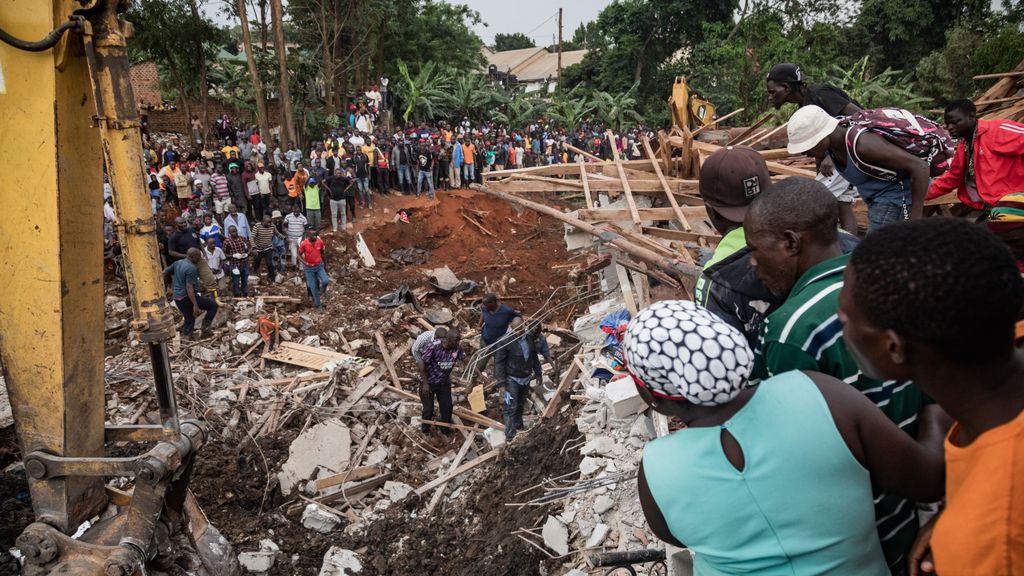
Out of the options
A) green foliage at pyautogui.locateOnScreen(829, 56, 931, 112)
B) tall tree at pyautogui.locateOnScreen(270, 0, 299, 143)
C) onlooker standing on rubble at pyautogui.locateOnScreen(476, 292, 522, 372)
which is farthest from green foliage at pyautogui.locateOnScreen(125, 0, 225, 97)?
green foliage at pyautogui.locateOnScreen(829, 56, 931, 112)

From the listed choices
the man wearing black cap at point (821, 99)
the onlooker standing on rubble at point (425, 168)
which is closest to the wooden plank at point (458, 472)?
the man wearing black cap at point (821, 99)

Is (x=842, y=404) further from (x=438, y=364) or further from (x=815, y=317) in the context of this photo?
(x=438, y=364)

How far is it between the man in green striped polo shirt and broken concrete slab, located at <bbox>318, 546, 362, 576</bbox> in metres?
5.37

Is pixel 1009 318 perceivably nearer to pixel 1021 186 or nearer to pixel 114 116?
pixel 1021 186

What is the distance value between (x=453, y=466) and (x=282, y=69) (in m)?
14.2

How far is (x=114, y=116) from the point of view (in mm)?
3383

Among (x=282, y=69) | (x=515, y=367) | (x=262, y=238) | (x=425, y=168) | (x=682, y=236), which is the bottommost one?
(x=515, y=367)

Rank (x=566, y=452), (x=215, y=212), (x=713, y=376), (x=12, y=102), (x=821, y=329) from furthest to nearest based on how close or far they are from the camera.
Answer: (x=215, y=212)
(x=566, y=452)
(x=12, y=102)
(x=821, y=329)
(x=713, y=376)

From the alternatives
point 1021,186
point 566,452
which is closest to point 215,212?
point 566,452

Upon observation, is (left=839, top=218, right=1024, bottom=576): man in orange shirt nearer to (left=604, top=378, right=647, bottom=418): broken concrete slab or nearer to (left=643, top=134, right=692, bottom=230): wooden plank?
(left=604, top=378, right=647, bottom=418): broken concrete slab

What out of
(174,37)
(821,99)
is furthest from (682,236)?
(174,37)

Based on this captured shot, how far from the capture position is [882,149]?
12.6 ft

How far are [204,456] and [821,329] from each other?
8.01 m

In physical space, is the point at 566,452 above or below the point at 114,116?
below
